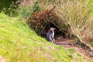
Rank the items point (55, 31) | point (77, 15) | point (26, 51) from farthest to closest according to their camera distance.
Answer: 1. point (55, 31)
2. point (77, 15)
3. point (26, 51)

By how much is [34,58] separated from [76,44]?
6.58 meters

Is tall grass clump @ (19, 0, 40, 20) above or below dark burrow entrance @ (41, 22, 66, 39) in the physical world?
above

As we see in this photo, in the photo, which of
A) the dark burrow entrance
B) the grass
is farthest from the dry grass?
the grass

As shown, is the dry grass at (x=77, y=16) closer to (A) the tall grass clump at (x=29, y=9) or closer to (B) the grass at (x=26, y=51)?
(A) the tall grass clump at (x=29, y=9)

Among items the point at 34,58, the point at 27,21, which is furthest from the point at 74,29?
the point at 34,58

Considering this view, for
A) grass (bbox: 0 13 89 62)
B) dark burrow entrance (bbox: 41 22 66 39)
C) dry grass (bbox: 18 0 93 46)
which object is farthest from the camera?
dark burrow entrance (bbox: 41 22 66 39)

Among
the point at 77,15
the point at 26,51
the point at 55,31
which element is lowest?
the point at 55,31

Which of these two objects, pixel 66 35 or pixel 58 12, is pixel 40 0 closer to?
pixel 58 12

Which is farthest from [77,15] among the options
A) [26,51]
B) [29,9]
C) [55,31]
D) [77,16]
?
[26,51]

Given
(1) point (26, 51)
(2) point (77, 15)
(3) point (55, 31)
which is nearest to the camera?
(1) point (26, 51)

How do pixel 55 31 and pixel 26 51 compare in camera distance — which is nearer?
pixel 26 51

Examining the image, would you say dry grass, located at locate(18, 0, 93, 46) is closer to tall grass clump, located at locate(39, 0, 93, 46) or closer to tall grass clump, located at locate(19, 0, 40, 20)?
tall grass clump, located at locate(39, 0, 93, 46)

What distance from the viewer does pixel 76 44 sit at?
371 inches

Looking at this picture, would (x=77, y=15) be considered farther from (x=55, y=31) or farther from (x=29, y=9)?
(x=29, y=9)
